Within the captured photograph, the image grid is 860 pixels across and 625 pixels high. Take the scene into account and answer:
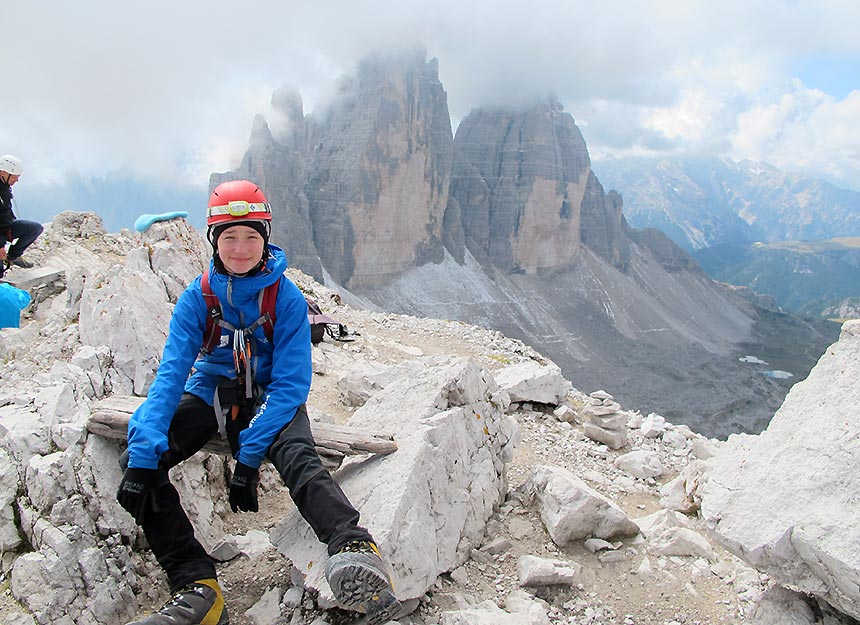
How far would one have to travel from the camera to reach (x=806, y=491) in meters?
3.63

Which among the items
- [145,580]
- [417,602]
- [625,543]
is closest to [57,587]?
[145,580]

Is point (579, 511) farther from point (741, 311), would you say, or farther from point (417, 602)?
point (741, 311)

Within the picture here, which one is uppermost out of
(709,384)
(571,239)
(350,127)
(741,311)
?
(350,127)

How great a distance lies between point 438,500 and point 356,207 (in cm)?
8129

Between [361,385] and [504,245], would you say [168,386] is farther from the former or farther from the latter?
[504,245]

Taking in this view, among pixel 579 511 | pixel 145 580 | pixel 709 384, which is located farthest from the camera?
pixel 709 384

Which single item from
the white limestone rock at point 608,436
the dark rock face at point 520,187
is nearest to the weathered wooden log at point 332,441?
the white limestone rock at point 608,436

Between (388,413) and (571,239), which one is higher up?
(571,239)

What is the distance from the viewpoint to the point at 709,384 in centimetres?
7756

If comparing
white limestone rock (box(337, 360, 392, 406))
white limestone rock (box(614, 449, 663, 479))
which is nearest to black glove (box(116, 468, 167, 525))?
white limestone rock (box(337, 360, 392, 406))

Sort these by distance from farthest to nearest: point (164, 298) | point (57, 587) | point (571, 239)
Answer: point (571, 239) < point (164, 298) < point (57, 587)

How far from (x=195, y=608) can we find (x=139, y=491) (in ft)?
2.78

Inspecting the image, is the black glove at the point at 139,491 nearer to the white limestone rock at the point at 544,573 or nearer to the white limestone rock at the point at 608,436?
the white limestone rock at the point at 544,573

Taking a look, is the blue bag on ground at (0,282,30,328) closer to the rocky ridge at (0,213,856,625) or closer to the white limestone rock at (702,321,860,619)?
the rocky ridge at (0,213,856,625)
